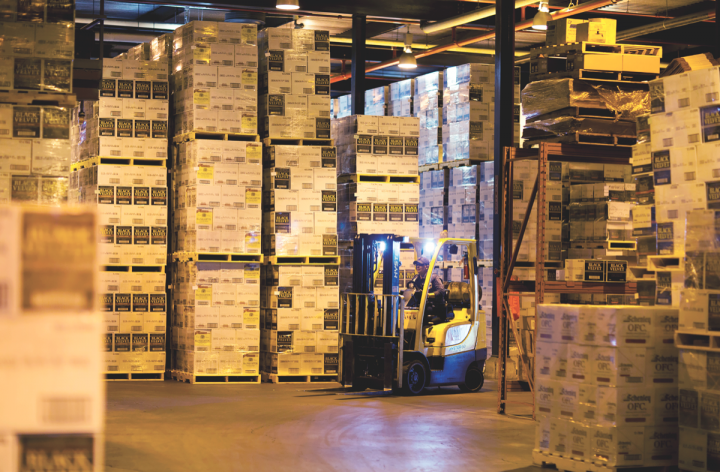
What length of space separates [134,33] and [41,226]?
15.5 meters

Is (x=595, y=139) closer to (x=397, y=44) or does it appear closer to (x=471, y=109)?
(x=471, y=109)

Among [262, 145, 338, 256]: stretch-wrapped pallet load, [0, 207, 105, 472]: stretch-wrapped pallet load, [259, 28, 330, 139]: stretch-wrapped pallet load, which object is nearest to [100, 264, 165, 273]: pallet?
[262, 145, 338, 256]: stretch-wrapped pallet load

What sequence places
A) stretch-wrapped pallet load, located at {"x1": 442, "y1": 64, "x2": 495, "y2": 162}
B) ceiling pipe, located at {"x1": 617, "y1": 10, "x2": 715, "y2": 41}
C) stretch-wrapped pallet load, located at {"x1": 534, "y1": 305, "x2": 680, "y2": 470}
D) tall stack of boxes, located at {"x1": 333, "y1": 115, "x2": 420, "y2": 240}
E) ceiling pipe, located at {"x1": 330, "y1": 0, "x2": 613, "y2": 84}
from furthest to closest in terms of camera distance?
ceiling pipe, located at {"x1": 617, "y1": 10, "x2": 715, "y2": 41}
stretch-wrapped pallet load, located at {"x1": 442, "y1": 64, "x2": 495, "y2": 162}
ceiling pipe, located at {"x1": 330, "y1": 0, "x2": 613, "y2": 84}
tall stack of boxes, located at {"x1": 333, "y1": 115, "x2": 420, "y2": 240}
stretch-wrapped pallet load, located at {"x1": 534, "y1": 305, "x2": 680, "y2": 470}

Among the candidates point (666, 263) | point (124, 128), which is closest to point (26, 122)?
point (124, 128)

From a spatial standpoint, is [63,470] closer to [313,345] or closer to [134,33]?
[313,345]

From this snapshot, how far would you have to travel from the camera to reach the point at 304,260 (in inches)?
463

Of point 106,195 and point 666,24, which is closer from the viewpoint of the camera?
point 106,195

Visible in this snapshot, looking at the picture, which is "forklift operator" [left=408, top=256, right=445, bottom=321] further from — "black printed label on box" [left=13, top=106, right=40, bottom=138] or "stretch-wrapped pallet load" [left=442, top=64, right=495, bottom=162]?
"black printed label on box" [left=13, top=106, right=40, bottom=138]

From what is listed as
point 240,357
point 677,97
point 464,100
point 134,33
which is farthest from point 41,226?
point 134,33

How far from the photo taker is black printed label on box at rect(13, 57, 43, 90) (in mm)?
6902

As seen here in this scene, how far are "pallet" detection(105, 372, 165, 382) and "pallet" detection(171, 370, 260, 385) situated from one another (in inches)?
12.0

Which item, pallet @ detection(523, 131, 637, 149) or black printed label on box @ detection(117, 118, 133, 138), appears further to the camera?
black printed label on box @ detection(117, 118, 133, 138)

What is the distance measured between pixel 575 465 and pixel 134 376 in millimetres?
7181

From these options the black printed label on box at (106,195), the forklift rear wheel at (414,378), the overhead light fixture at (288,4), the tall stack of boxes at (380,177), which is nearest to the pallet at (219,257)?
the black printed label on box at (106,195)
